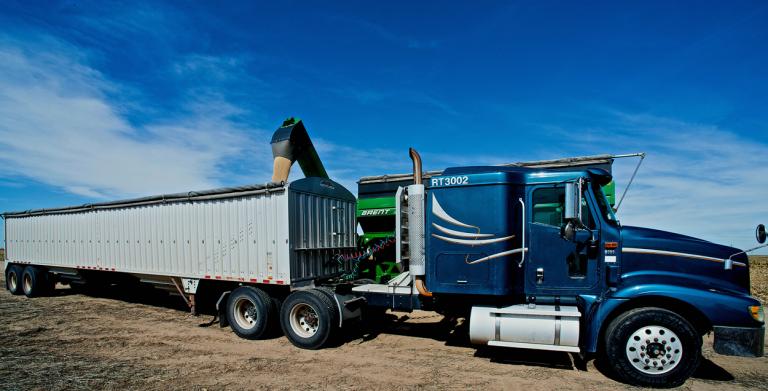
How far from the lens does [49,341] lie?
855cm

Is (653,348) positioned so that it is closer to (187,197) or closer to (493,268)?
(493,268)

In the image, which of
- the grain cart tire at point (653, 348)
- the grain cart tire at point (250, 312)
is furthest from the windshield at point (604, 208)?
the grain cart tire at point (250, 312)

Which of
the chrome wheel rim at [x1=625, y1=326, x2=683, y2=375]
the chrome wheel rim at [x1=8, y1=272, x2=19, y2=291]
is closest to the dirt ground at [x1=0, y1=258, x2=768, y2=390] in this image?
the chrome wheel rim at [x1=625, y1=326, x2=683, y2=375]

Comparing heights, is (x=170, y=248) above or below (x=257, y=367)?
above

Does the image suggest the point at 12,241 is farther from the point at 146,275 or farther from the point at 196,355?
the point at 196,355

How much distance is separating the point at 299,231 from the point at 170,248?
376cm

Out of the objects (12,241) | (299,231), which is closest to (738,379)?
(299,231)

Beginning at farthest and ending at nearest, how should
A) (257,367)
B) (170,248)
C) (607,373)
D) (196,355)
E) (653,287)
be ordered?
(170,248), (196,355), (257,367), (607,373), (653,287)

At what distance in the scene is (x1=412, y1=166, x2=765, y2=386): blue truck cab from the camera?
5672 millimetres

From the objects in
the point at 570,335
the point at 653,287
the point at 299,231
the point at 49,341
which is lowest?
the point at 49,341

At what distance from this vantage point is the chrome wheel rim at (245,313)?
8.56 meters

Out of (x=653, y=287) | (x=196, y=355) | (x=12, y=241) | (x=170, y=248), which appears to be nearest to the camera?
(x=653, y=287)

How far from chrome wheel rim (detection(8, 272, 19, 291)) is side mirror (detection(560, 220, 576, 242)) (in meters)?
18.5

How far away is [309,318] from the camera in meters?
7.98
